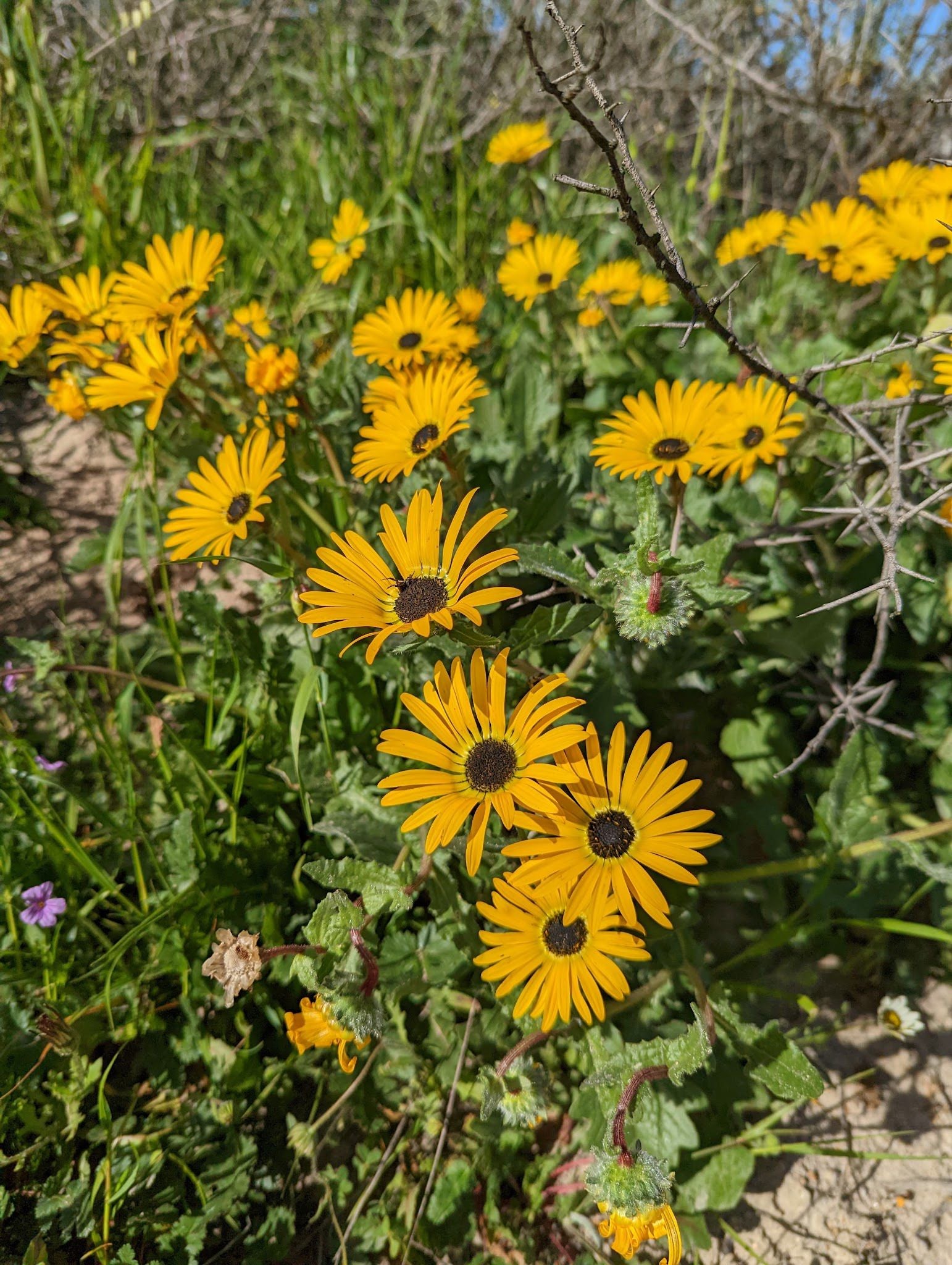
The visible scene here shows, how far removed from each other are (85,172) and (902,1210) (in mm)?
5702

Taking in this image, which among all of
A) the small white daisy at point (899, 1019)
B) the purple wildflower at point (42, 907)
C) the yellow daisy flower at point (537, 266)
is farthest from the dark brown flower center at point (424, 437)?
the small white daisy at point (899, 1019)

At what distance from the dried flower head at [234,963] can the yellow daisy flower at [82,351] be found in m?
1.79

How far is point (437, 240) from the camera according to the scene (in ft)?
13.1

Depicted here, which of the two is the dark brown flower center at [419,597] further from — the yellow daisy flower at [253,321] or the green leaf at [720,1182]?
the green leaf at [720,1182]

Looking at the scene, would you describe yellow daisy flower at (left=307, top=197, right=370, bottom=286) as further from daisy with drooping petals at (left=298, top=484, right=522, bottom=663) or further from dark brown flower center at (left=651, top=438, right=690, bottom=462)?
daisy with drooping petals at (left=298, top=484, right=522, bottom=663)

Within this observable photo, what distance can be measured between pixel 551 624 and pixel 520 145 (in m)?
3.22

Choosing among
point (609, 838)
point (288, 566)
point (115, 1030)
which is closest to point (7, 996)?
point (115, 1030)

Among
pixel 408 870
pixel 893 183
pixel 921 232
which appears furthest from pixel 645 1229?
pixel 893 183

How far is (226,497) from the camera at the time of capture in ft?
7.22

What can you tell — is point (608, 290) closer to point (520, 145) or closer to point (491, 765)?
point (520, 145)

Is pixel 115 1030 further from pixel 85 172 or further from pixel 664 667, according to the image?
pixel 85 172

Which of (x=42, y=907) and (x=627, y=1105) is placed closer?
(x=627, y=1105)

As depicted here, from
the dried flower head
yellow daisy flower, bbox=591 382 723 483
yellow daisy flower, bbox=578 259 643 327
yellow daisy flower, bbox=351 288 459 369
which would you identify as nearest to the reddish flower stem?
the dried flower head

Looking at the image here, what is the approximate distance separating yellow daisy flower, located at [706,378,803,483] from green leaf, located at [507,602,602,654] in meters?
0.65
